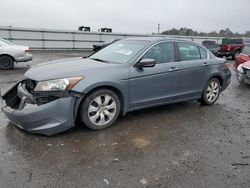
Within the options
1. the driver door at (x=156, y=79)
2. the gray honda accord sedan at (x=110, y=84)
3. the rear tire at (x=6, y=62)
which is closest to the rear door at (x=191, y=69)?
the gray honda accord sedan at (x=110, y=84)

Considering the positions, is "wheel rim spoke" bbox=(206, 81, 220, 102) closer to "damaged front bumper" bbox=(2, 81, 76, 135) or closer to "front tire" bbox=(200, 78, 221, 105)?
"front tire" bbox=(200, 78, 221, 105)

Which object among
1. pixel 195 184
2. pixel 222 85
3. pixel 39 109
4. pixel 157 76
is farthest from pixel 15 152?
pixel 222 85

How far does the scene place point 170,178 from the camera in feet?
10.0

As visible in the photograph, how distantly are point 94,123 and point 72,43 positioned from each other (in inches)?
826

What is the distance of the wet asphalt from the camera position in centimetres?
298

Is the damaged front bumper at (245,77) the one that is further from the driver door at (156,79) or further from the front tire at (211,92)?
the driver door at (156,79)

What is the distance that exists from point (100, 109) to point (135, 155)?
3.67 ft

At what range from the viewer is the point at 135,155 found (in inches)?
140

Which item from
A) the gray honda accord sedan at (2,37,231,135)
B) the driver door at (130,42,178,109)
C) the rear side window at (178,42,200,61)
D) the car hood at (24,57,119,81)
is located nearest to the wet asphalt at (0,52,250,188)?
the gray honda accord sedan at (2,37,231,135)

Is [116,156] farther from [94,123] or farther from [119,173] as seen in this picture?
[94,123]

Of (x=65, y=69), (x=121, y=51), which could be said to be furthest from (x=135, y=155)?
(x=121, y=51)

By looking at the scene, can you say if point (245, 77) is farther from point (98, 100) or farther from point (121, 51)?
point (98, 100)

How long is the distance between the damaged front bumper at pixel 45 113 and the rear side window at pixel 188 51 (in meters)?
2.69

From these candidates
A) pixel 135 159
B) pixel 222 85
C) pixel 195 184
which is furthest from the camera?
pixel 222 85
